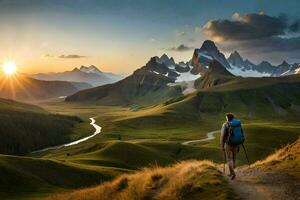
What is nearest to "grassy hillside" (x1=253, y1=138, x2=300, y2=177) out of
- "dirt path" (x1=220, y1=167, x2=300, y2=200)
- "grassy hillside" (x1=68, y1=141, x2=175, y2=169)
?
"dirt path" (x1=220, y1=167, x2=300, y2=200)

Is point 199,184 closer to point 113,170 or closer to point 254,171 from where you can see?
point 254,171

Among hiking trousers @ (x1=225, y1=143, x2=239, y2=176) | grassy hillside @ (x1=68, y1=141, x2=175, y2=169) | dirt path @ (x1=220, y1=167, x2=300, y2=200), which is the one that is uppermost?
hiking trousers @ (x1=225, y1=143, x2=239, y2=176)

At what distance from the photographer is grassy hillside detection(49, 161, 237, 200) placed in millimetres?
27283

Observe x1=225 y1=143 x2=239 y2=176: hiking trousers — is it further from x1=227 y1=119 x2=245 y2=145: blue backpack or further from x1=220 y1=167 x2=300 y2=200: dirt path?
x1=220 y1=167 x2=300 y2=200: dirt path

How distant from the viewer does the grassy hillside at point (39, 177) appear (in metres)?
59.1

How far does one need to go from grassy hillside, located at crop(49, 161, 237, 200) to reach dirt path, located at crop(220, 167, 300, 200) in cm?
89

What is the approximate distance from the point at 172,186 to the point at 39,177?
43.9 meters

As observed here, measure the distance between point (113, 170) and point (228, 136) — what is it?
60730mm

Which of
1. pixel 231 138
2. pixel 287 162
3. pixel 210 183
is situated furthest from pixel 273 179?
pixel 287 162

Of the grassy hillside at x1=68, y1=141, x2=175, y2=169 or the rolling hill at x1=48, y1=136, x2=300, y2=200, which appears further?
the grassy hillside at x1=68, y1=141, x2=175, y2=169

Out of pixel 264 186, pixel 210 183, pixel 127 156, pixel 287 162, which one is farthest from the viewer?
pixel 127 156

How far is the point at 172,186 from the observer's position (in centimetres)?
2919

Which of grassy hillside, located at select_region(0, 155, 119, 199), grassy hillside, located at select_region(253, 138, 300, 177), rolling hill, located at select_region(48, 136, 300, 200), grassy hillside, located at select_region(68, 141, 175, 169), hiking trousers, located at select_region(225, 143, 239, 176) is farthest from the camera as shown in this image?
grassy hillside, located at select_region(68, 141, 175, 169)

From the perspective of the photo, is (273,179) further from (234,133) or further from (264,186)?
(234,133)
